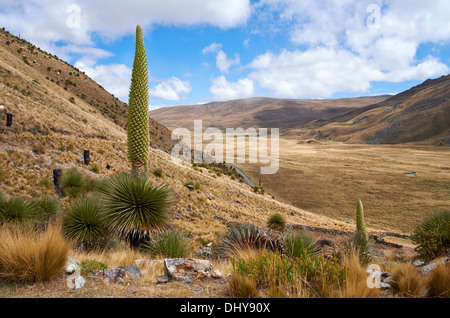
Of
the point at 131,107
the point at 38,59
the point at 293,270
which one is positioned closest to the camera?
the point at 293,270

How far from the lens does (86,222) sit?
25.0 ft

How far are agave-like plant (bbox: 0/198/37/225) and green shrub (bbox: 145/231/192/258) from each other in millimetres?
4032

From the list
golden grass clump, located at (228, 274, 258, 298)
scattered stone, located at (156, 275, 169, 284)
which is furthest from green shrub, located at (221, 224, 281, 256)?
golden grass clump, located at (228, 274, 258, 298)

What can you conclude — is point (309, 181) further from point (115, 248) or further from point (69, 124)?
point (115, 248)

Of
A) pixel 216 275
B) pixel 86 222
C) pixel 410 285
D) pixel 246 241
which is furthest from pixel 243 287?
pixel 86 222

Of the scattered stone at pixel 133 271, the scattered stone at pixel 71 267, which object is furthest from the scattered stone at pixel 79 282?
the scattered stone at pixel 133 271

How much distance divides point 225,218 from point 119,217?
16.3 metres

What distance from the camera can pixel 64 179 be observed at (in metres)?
Result: 15.5

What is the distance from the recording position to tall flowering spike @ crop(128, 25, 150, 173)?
6344mm

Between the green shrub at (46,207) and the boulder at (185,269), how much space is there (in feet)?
21.0

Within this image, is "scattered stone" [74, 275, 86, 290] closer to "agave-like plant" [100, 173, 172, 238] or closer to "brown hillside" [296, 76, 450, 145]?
"agave-like plant" [100, 173, 172, 238]

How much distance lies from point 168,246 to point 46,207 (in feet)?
18.5

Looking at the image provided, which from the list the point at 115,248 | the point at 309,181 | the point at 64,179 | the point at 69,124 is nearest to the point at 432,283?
the point at 115,248

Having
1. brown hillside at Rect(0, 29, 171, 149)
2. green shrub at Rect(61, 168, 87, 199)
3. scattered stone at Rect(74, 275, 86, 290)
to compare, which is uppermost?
brown hillside at Rect(0, 29, 171, 149)
